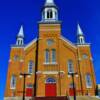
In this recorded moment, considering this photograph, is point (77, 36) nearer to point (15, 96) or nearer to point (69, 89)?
point (69, 89)

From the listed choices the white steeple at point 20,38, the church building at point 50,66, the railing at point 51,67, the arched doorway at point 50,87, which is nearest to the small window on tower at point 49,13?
the church building at point 50,66

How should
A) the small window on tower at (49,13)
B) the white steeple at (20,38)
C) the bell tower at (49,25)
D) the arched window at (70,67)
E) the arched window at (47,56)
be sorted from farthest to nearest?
the small window on tower at (49,13)
the white steeple at (20,38)
the bell tower at (49,25)
the arched window at (47,56)
the arched window at (70,67)

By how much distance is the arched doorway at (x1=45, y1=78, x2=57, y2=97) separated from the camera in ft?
144

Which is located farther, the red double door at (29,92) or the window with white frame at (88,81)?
the window with white frame at (88,81)

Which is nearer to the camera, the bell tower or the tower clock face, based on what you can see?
→ the tower clock face

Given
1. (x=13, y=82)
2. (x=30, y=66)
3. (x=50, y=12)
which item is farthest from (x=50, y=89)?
(x=50, y=12)

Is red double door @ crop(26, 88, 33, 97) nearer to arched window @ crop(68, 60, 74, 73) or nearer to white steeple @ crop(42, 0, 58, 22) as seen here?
arched window @ crop(68, 60, 74, 73)

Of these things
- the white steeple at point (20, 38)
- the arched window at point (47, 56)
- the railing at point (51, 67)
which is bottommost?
the railing at point (51, 67)

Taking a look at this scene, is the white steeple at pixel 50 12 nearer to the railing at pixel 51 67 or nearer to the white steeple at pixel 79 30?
the white steeple at pixel 79 30

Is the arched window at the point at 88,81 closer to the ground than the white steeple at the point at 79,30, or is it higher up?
closer to the ground

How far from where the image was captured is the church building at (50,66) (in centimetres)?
4381

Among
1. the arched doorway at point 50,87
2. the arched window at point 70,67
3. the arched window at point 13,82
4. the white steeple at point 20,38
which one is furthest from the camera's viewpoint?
the white steeple at point 20,38

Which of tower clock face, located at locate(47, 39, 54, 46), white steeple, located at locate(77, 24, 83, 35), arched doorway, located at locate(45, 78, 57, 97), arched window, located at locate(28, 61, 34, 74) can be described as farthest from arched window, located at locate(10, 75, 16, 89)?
white steeple, located at locate(77, 24, 83, 35)

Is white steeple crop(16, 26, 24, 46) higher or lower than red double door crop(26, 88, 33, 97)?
higher
